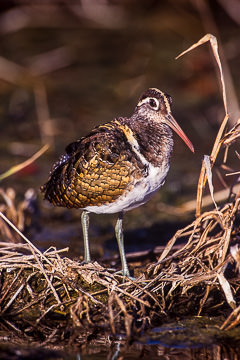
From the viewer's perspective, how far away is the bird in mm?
4730

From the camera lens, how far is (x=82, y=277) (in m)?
4.82

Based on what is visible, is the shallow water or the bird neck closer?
the shallow water

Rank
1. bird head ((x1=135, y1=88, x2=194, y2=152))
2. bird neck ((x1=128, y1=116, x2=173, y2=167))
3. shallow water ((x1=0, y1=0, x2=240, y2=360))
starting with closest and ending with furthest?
shallow water ((x1=0, y1=0, x2=240, y2=360)), bird neck ((x1=128, y1=116, x2=173, y2=167)), bird head ((x1=135, y1=88, x2=194, y2=152))

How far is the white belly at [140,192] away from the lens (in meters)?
4.71

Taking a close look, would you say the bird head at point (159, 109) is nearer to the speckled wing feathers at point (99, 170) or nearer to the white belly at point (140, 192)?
the speckled wing feathers at point (99, 170)

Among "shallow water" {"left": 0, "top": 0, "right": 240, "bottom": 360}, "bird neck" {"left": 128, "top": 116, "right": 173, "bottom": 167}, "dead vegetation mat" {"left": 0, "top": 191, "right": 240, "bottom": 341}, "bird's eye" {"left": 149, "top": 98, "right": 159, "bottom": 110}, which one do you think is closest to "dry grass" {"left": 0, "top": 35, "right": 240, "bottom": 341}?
"dead vegetation mat" {"left": 0, "top": 191, "right": 240, "bottom": 341}

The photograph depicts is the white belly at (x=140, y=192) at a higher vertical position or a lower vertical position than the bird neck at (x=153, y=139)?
lower

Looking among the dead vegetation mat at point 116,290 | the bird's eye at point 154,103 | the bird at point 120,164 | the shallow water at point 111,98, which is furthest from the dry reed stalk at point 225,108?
the shallow water at point 111,98

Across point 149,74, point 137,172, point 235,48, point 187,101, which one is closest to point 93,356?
point 137,172

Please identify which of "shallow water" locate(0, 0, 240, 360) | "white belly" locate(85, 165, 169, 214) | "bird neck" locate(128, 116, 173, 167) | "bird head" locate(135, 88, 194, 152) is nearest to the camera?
"shallow water" locate(0, 0, 240, 360)

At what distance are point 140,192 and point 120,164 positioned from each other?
0.82 feet

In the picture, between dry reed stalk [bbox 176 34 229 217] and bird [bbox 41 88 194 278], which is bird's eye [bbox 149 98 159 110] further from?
dry reed stalk [bbox 176 34 229 217]

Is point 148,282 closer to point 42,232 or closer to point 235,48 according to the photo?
point 42,232

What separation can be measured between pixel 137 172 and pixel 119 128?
48 centimetres
